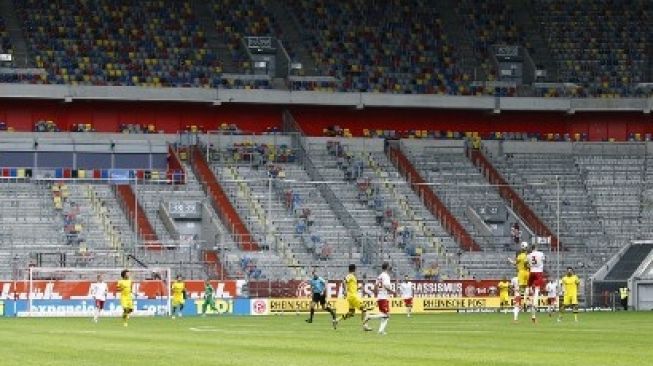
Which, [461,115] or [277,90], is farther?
[461,115]

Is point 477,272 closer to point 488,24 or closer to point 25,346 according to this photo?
point 488,24

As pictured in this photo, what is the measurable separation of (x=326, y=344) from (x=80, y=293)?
32.4 metres

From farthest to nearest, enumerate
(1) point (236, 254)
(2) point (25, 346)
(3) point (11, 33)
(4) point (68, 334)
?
(3) point (11, 33) → (1) point (236, 254) → (4) point (68, 334) → (2) point (25, 346)

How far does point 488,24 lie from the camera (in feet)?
311

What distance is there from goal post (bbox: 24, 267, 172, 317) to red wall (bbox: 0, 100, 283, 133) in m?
18.5

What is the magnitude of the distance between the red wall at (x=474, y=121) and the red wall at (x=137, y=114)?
2.46m

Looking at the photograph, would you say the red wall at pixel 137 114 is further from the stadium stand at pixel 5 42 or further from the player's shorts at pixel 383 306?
the player's shorts at pixel 383 306

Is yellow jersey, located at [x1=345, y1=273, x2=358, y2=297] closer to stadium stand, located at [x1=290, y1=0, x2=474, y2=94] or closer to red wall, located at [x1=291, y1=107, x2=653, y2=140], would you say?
stadium stand, located at [x1=290, y1=0, x2=474, y2=94]

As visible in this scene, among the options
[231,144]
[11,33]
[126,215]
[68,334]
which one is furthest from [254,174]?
[68,334]

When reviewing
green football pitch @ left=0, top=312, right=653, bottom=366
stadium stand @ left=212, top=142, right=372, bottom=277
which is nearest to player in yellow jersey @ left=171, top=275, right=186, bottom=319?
green football pitch @ left=0, top=312, right=653, bottom=366

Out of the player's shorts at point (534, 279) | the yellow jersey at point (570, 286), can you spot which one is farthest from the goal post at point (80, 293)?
the player's shorts at point (534, 279)

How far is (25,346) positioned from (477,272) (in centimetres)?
4632

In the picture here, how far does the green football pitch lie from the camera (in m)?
28.8

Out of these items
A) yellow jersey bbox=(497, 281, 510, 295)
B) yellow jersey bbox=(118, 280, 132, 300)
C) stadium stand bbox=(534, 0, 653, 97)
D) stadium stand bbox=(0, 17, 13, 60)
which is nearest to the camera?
yellow jersey bbox=(118, 280, 132, 300)
